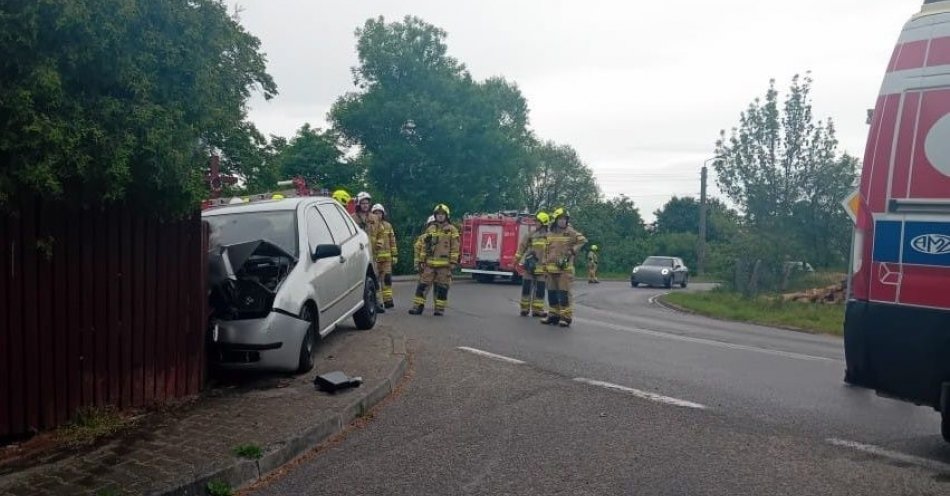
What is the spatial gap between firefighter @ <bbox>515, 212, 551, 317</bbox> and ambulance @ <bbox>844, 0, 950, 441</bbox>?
8403 mm

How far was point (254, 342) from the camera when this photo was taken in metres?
7.09

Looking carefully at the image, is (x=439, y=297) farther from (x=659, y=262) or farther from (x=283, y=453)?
(x=659, y=262)

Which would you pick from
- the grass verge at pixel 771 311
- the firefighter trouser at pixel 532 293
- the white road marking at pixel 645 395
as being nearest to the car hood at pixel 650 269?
the grass verge at pixel 771 311

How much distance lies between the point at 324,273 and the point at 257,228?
82 centimetres

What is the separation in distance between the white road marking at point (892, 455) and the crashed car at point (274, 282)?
4.53m

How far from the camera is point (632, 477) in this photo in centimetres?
502

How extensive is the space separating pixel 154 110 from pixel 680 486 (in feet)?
13.1

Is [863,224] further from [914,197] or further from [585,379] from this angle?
[585,379]

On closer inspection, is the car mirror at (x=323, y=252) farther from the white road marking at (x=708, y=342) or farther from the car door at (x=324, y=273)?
the white road marking at (x=708, y=342)

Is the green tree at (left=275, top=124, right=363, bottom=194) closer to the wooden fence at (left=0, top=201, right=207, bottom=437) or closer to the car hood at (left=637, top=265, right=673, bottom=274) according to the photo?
the car hood at (left=637, top=265, right=673, bottom=274)

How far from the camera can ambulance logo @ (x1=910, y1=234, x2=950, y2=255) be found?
482 centimetres

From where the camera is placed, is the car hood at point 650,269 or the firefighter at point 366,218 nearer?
the firefighter at point 366,218

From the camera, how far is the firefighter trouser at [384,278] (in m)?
14.1

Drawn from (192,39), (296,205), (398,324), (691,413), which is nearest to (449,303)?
(398,324)
